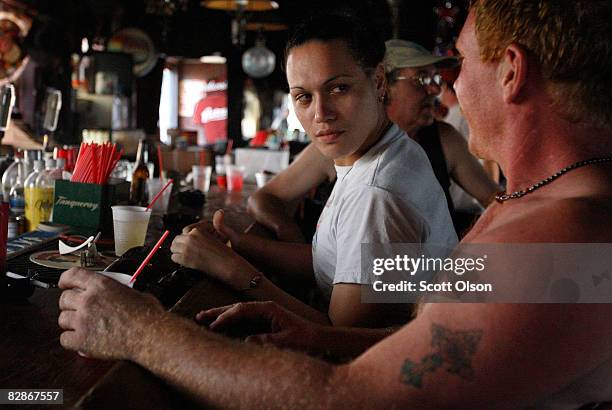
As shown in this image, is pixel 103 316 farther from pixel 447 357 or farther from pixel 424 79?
pixel 424 79

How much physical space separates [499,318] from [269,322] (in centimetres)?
63

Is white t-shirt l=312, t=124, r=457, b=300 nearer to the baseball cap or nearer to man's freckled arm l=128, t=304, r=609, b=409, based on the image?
man's freckled arm l=128, t=304, r=609, b=409

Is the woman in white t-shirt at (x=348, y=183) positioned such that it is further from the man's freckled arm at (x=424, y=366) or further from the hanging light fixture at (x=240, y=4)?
the hanging light fixture at (x=240, y=4)

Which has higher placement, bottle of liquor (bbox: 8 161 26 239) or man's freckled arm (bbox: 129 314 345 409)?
bottle of liquor (bbox: 8 161 26 239)

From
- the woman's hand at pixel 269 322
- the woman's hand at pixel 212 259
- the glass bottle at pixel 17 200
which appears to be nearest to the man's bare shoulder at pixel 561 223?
the woman's hand at pixel 269 322

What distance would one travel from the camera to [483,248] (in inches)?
40.9

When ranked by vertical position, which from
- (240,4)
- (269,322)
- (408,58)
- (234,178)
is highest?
(240,4)

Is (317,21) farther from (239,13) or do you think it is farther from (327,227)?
(239,13)

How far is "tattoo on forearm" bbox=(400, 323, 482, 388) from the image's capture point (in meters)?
0.96

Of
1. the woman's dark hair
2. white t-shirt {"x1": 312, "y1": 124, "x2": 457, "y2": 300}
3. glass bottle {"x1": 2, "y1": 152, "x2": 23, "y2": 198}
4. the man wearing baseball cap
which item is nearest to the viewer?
white t-shirt {"x1": 312, "y1": 124, "x2": 457, "y2": 300}

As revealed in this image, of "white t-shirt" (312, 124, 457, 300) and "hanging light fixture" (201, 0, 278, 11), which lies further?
"hanging light fixture" (201, 0, 278, 11)

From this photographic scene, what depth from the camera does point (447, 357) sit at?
97 centimetres

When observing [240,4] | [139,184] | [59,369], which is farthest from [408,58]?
[240,4]

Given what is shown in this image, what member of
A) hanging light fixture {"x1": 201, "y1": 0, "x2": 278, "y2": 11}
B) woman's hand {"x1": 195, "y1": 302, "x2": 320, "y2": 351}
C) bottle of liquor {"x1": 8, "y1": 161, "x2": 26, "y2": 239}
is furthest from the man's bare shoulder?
hanging light fixture {"x1": 201, "y1": 0, "x2": 278, "y2": 11}
